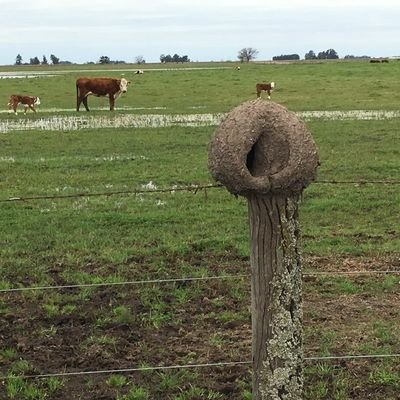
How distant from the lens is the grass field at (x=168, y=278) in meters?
4.84

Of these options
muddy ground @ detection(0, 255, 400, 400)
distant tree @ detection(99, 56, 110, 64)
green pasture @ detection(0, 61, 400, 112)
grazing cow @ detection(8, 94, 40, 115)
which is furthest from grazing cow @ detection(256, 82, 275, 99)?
distant tree @ detection(99, 56, 110, 64)

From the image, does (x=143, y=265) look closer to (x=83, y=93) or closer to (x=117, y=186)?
(x=117, y=186)

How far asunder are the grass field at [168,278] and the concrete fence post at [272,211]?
133 cm

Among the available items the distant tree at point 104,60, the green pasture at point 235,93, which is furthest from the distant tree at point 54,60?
the green pasture at point 235,93

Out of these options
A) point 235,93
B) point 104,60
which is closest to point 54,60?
point 104,60

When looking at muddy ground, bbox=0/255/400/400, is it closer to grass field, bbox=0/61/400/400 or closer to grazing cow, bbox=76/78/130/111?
grass field, bbox=0/61/400/400

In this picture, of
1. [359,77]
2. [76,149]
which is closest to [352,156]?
[76,149]

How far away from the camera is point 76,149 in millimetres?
16250

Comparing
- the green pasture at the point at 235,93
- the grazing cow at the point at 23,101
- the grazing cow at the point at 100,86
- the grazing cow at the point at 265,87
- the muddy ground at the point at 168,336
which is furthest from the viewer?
the grazing cow at the point at 265,87

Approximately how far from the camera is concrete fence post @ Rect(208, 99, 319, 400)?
292 cm

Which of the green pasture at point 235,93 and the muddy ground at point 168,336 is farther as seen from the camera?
the green pasture at point 235,93

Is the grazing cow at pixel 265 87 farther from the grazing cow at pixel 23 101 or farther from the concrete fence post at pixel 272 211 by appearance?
the concrete fence post at pixel 272 211

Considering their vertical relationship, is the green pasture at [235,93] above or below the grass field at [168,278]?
above

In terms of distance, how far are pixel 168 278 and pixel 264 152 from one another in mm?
4124
